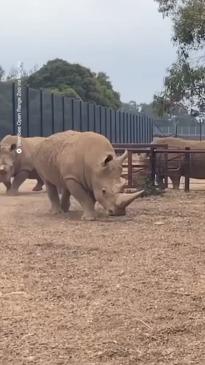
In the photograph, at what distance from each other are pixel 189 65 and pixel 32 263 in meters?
12.4

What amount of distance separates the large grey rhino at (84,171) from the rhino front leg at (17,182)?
15.5ft

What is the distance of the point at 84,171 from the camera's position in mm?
13453

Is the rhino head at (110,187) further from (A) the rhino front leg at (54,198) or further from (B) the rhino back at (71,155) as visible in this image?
(A) the rhino front leg at (54,198)

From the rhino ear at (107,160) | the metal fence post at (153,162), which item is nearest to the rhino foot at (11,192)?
the metal fence post at (153,162)

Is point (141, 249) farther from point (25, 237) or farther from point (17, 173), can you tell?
point (17, 173)

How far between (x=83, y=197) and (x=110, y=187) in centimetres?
80

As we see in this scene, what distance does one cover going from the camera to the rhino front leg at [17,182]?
19641 millimetres

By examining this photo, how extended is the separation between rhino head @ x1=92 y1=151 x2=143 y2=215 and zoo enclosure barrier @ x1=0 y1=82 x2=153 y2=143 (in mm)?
18470

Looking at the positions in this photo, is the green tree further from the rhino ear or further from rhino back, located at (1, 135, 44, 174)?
the rhino ear

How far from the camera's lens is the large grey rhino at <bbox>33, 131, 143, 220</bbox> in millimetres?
13078

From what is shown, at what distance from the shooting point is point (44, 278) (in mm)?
8016

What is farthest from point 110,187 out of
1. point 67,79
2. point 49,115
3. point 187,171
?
point 67,79

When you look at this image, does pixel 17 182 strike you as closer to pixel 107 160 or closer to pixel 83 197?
pixel 83 197

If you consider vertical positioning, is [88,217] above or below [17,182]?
above
